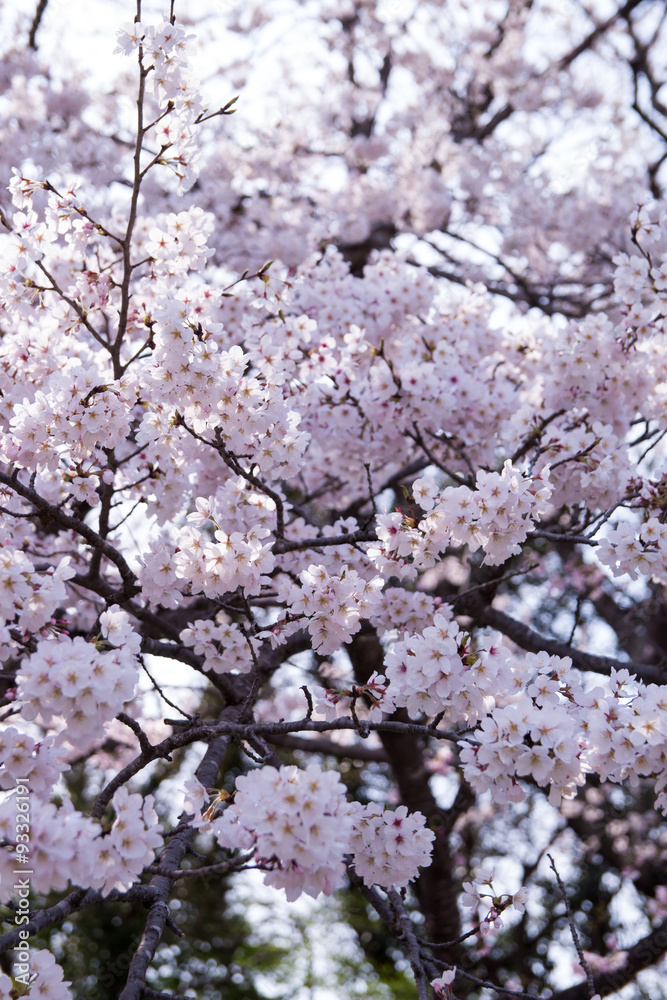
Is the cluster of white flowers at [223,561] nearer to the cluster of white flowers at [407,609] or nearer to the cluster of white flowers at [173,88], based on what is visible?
the cluster of white flowers at [407,609]

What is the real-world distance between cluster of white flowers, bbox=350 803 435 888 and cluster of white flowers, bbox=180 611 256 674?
105cm

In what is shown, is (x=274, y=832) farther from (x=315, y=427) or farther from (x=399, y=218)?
(x=399, y=218)

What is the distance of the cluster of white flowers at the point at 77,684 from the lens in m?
1.82

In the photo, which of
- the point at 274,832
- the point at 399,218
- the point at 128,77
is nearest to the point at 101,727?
the point at 274,832

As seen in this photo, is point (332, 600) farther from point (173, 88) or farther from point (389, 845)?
point (173, 88)

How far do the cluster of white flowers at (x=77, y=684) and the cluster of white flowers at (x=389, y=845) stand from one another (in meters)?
0.94

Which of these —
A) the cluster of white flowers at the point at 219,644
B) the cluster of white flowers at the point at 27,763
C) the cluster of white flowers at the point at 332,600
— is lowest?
the cluster of white flowers at the point at 27,763

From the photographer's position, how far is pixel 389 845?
91.6 inches

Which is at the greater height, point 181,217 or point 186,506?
point 181,217

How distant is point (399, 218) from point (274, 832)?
7874 millimetres

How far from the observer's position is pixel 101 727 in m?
1.97

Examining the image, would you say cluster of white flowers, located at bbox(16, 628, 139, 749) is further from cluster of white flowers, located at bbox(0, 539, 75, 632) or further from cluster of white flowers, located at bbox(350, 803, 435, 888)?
cluster of white flowers, located at bbox(350, 803, 435, 888)

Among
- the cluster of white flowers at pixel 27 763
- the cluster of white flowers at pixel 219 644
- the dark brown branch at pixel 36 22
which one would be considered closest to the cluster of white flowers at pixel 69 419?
the cluster of white flowers at pixel 219 644

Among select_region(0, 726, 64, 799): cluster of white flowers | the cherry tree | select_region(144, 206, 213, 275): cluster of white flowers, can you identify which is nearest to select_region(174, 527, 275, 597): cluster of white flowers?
the cherry tree
